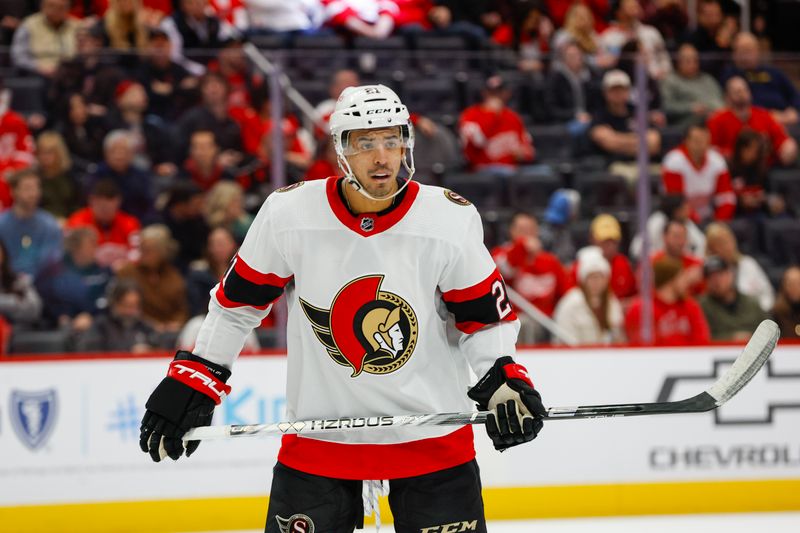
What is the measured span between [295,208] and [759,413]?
3114 mm

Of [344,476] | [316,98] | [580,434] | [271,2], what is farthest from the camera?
[271,2]

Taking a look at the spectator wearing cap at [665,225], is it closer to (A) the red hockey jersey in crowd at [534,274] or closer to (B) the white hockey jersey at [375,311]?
(A) the red hockey jersey in crowd at [534,274]

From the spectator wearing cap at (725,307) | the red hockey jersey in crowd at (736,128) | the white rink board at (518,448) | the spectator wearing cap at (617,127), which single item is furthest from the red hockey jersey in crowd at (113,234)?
the red hockey jersey in crowd at (736,128)

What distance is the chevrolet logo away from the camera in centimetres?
529

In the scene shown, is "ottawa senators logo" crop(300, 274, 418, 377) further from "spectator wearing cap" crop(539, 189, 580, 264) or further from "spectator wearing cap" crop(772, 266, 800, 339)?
"spectator wearing cap" crop(772, 266, 800, 339)

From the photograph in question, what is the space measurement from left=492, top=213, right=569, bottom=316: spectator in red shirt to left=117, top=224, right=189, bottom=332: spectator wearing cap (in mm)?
1376

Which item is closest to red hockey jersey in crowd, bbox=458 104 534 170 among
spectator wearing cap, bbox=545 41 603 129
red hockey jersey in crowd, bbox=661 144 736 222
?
spectator wearing cap, bbox=545 41 603 129

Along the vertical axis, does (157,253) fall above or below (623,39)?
below

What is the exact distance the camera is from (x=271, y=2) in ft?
24.0

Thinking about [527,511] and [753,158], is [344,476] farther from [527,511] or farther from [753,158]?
[753,158]

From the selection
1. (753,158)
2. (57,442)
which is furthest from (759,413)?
(57,442)

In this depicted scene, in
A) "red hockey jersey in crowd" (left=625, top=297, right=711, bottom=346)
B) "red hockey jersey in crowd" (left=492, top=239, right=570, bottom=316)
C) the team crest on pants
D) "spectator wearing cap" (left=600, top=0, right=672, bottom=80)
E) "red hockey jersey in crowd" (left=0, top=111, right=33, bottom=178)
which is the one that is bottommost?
the team crest on pants

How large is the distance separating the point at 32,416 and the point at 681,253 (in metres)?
2.84

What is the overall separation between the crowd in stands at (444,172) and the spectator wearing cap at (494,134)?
10 millimetres
